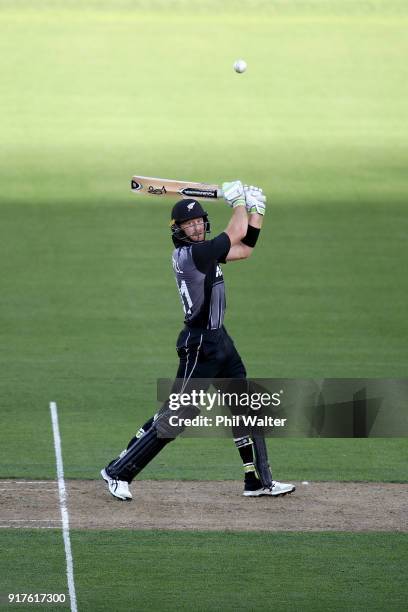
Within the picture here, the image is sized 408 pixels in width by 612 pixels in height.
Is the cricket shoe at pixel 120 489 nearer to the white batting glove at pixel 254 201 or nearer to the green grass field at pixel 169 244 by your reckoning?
the green grass field at pixel 169 244

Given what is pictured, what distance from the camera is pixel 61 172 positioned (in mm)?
29406

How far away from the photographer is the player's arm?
36.1 feet

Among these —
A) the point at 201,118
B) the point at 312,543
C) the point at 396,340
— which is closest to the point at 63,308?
the point at 396,340

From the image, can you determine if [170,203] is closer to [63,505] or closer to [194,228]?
[194,228]

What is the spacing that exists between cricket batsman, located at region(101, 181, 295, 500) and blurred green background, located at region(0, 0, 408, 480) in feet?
4.05

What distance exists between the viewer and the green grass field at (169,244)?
9.71 m

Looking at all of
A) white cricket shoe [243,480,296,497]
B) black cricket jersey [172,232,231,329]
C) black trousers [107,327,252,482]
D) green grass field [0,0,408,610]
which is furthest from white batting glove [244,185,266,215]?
green grass field [0,0,408,610]

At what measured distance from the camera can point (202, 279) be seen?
10.8 metres

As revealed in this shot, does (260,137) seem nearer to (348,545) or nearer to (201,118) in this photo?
(201,118)

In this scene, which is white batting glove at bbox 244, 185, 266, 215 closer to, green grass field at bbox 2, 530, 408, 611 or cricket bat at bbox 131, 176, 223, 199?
cricket bat at bbox 131, 176, 223, 199

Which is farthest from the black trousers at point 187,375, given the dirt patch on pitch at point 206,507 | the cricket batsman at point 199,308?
the dirt patch on pitch at point 206,507

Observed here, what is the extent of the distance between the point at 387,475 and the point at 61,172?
18.3 m

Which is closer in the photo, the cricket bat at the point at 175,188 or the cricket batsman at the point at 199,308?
the cricket batsman at the point at 199,308

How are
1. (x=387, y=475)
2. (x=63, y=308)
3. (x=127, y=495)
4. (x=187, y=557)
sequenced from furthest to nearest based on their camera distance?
(x=63, y=308)
(x=387, y=475)
(x=127, y=495)
(x=187, y=557)
